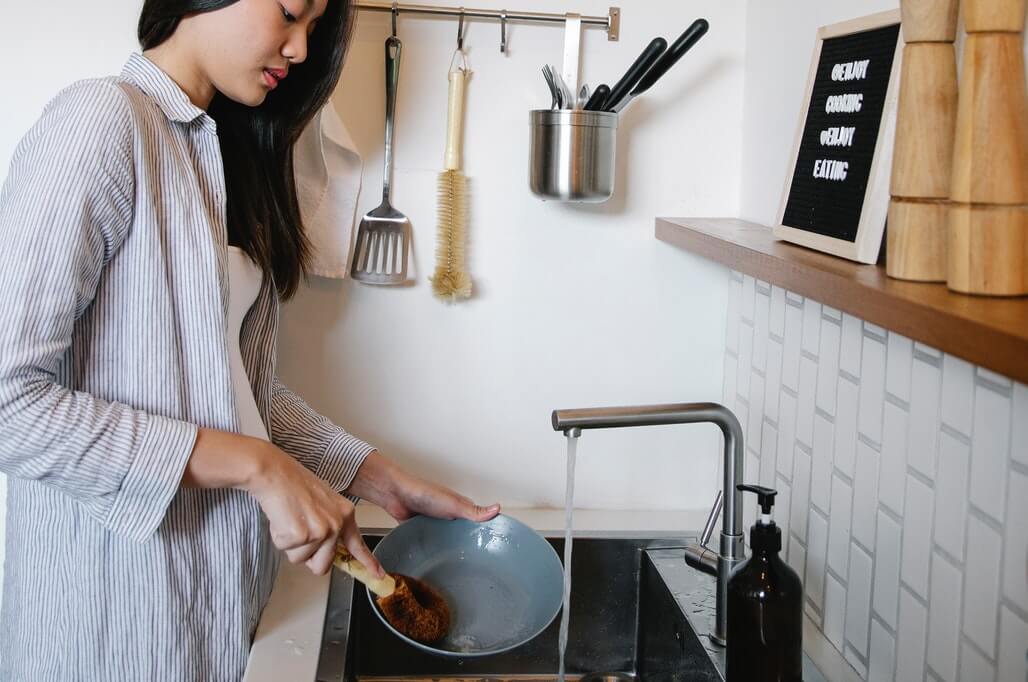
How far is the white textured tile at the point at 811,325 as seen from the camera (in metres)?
1.32

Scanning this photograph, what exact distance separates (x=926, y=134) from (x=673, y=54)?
527 millimetres

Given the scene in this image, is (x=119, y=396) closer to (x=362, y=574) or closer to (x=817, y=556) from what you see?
(x=362, y=574)

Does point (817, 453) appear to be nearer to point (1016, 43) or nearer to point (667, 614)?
point (667, 614)

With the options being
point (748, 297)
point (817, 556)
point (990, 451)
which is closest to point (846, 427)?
point (817, 556)

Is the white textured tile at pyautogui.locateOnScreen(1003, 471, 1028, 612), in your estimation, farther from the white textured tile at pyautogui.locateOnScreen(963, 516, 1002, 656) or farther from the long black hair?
the long black hair

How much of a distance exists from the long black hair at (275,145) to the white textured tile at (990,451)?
801 mm

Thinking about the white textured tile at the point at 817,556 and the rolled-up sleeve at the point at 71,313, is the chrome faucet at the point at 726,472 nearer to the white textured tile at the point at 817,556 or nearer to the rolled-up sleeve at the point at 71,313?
the white textured tile at the point at 817,556

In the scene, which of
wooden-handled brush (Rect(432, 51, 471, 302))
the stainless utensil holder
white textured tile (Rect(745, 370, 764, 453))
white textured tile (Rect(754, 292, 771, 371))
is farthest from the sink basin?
the stainless utensil holder

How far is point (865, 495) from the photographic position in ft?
3.89

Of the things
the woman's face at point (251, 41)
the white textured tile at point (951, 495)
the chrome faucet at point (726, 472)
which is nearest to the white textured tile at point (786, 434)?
the chrome faucet at point (726, 472)

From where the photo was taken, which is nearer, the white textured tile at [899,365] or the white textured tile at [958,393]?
the white textured tile at [958,393]

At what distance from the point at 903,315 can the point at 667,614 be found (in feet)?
2.27

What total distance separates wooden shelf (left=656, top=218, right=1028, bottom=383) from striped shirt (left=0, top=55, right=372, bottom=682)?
586 mm

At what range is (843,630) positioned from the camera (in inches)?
49.0
